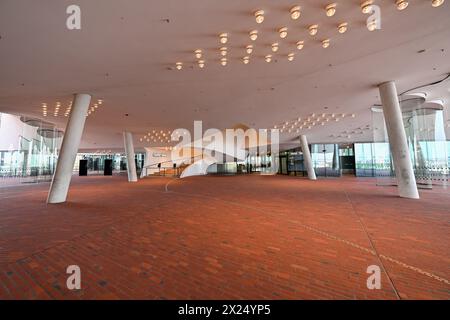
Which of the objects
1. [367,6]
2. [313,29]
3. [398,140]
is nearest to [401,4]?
[367,6]

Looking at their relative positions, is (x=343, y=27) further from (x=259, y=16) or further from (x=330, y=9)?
(x=259, y=16)

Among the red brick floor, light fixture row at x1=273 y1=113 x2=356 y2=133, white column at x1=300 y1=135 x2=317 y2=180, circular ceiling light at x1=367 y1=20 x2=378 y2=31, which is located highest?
light fixture row at x1=273 y1=113 x2=356 y2=133

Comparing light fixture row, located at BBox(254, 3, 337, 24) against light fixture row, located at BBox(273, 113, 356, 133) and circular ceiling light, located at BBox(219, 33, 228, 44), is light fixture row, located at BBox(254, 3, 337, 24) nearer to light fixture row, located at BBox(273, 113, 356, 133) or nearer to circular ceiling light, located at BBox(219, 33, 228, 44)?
circular ceiling light, located at BBox(219, 33, 228, 44)

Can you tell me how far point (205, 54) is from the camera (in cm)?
575

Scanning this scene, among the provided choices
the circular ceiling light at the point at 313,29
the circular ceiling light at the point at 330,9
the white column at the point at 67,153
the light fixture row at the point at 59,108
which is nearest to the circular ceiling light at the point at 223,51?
the circular ceiling light at the point at 313,29

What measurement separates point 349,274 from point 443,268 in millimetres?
1382

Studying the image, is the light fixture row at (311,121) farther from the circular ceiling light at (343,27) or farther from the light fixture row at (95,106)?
the light fixture row at (95,106)

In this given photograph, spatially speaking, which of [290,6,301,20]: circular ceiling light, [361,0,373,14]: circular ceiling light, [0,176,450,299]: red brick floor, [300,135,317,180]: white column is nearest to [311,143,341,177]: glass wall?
[300,135,317,180]: white column

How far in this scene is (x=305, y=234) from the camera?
4.25m

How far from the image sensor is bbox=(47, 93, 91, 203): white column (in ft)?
26.3

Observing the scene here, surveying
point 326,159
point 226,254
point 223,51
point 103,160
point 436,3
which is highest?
point 223,51

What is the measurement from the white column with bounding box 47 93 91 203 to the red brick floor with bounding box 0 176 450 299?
2.16 meters

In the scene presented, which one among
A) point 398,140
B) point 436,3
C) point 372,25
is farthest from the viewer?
point 398,140

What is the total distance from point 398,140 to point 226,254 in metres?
8.94
